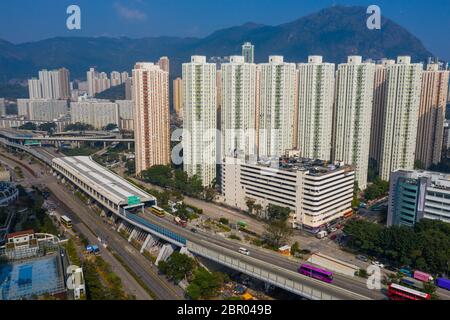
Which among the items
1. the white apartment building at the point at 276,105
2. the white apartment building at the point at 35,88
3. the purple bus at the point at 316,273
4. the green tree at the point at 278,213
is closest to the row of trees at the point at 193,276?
the purple bus at the point at 316,273

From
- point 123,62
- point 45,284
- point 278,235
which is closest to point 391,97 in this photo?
point 278,235

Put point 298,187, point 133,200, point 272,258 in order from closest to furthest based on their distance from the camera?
point 272,258 < point 298,187 < point 133,200

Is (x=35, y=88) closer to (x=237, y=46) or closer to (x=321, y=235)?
(x=321, y=235)

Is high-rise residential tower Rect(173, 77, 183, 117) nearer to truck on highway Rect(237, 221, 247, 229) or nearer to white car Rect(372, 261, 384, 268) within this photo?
truck on highway Rect(237, 221, 247, 229)

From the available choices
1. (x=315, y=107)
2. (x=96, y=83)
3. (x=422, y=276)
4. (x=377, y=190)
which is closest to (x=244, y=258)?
(x=422, y=276)

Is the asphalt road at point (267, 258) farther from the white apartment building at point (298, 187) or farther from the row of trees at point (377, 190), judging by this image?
the row of trees at point (377, 190)
